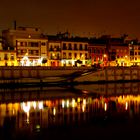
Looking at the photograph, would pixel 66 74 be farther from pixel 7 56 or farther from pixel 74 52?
pixel 74 52

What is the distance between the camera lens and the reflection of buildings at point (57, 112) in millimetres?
29906

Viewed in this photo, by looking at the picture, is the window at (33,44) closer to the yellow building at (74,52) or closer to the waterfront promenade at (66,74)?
A: the yellow building at (74,52)

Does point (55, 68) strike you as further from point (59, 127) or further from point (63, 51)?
point (59, 127)

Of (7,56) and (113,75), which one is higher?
(7,56)

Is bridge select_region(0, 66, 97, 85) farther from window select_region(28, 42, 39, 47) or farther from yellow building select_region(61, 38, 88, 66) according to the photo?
yellow building select_region(61, 38, 88, 66)

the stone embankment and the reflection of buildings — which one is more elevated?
the stone embankment

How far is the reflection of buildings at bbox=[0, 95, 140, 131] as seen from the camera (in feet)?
98.1

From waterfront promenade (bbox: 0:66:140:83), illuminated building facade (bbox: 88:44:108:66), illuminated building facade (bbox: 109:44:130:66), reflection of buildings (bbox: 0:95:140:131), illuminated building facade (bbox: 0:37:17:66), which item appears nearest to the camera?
reflection of buildings (bbox: 0:95:140:131)

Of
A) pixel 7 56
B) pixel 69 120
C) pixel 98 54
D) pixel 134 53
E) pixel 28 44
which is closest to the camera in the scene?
pixel 69 120

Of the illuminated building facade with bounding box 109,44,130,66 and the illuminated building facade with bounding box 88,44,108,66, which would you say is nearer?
the illuminated building facade with bounding box 88,44,108,66

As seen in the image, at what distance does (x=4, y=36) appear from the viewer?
9156cm

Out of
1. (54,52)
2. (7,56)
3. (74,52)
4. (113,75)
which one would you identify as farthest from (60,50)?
(113,75)

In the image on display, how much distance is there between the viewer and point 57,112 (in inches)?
1391

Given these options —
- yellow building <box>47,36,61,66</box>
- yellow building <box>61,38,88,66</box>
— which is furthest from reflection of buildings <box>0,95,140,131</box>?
yellow building <box>61,38,88,66</box>
